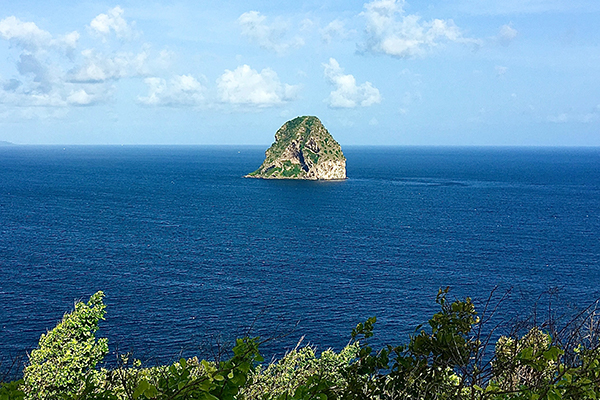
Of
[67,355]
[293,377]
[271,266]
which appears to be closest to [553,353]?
[293,377]

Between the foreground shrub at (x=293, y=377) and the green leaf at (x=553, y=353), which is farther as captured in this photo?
the foreground shrub at (x=293, y=377)

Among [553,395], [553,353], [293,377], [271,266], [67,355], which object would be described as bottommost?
[271,266]

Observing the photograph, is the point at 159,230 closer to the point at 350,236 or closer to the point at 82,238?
the point at 82,238

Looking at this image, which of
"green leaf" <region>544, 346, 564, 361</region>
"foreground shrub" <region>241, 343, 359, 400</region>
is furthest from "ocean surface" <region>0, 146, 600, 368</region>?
"green leaf" <region>544, 346, 564, 361</region>

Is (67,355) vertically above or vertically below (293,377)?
below

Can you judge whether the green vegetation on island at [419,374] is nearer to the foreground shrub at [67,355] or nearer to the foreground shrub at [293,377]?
the foreground shrub at [293,377]

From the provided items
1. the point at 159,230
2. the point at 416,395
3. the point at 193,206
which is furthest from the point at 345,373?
the point at 193,206

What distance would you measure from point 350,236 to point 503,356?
129017 mm

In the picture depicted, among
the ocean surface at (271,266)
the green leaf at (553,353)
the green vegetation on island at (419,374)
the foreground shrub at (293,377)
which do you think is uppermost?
the green leaf at (553,353)

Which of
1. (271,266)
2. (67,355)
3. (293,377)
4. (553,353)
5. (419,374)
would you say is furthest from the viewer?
(271,266)

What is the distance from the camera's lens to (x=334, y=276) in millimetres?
101938

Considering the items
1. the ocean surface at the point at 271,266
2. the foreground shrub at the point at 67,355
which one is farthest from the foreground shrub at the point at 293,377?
the foreground shrub at the point at 67,355

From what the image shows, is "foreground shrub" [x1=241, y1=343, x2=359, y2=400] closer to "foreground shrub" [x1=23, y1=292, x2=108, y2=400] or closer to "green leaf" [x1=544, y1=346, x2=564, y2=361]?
"green leaf" [x1=544, y1=346, x2=564, y2=361]

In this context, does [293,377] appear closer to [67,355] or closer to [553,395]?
[553,395]
